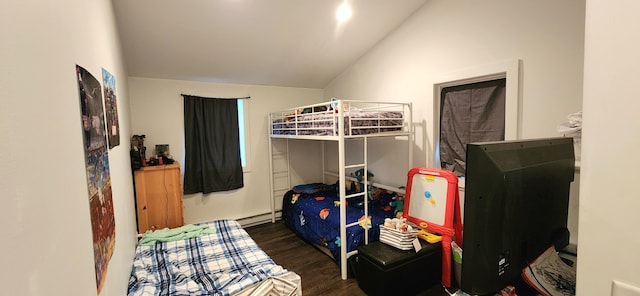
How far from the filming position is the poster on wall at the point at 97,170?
2.91 feet

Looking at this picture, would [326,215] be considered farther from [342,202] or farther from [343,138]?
[343,138]

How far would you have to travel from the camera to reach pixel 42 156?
21.5 inches

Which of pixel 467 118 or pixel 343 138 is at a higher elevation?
pixel 467 118

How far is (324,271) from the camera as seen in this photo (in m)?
2.72

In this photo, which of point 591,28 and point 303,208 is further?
point 303,208

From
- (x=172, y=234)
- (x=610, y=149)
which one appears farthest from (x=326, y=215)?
(x=610, y=149)

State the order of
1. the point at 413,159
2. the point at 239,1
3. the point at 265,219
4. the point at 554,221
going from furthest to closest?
the point at 265,219 < the point at 413,159 < the point at 239,1 < the point at 554,221

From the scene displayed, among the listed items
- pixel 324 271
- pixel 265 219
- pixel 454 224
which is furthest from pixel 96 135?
pixel 265 219

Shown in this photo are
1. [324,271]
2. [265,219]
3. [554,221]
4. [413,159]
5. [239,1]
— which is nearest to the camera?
[554,221]

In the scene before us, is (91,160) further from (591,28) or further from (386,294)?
(386,294)

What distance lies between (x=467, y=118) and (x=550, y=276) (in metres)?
1.98

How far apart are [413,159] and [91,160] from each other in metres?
2.88

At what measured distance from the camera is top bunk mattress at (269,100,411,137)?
2459mm

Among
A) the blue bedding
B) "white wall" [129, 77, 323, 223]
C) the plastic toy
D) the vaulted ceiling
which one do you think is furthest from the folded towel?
the plastic toy
